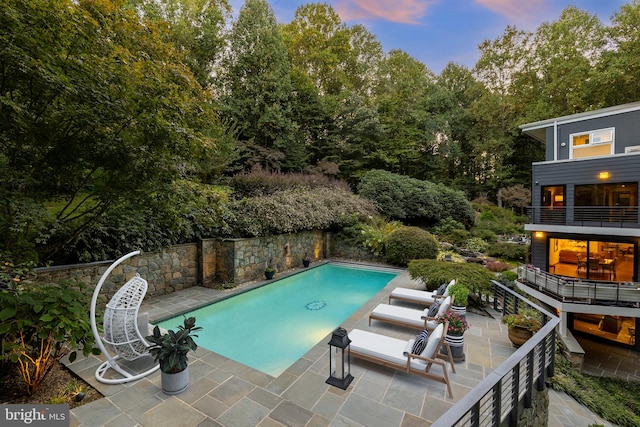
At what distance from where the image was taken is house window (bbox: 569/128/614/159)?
10.2 m

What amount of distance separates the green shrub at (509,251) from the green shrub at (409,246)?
562cm

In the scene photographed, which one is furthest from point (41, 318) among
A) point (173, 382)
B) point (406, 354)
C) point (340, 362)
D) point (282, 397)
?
point (406, 354)

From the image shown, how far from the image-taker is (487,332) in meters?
5.84

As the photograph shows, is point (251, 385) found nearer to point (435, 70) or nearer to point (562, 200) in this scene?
point (562, 200)

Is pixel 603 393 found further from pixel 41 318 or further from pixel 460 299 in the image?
pixel 41 318

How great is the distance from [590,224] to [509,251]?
16.3ft

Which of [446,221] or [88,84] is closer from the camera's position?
[88,84]

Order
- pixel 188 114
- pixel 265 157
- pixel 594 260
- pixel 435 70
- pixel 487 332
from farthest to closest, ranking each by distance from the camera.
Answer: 1. pixel 435 70
2. pixel 265 157
3. pixel 594 260
4. pixel 487 332
5. pixel 188 114

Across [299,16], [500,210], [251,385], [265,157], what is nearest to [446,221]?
[500,210]

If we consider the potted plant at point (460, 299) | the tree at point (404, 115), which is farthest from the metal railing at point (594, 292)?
the tree at point (404, 115)

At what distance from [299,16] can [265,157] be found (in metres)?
15.0

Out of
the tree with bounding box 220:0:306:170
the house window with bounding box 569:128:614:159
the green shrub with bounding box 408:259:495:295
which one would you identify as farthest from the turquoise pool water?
the tree with bounding box 220:0:306:170

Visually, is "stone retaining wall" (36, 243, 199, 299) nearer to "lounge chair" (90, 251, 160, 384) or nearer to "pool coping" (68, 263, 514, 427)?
"pool coping" (68, 263, 514, 427)

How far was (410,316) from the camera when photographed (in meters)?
5.85
